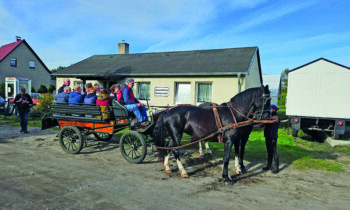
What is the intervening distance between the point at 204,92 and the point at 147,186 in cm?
961

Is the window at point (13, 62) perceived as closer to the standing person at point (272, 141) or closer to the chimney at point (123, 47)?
the chimney at point (123, 47)

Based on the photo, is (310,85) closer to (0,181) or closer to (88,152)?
(88,152)

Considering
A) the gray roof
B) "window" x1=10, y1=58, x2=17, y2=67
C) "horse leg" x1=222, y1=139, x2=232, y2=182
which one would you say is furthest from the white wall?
"window" x1=10, y1=58, x2=17, y2=67

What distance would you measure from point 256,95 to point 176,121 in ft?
6.32

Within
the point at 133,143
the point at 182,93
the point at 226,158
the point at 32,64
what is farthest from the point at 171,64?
the point at 32,64

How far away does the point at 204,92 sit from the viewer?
13539mm

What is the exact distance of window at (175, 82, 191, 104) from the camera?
13883 millimetres

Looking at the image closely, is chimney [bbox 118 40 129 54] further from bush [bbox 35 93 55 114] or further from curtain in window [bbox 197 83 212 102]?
curtain in window [bbox 197 83 212 102]

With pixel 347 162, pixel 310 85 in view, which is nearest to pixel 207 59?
pixel 310 85

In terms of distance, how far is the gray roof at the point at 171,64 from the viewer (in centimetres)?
1313

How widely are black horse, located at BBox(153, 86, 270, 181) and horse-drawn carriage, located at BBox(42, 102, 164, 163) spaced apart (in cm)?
71

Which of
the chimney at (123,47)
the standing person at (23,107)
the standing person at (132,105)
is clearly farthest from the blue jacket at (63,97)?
the chimney at (123,47)

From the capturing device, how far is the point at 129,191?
423 centimetres

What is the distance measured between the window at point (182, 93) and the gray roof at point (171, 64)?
2.76 ft
